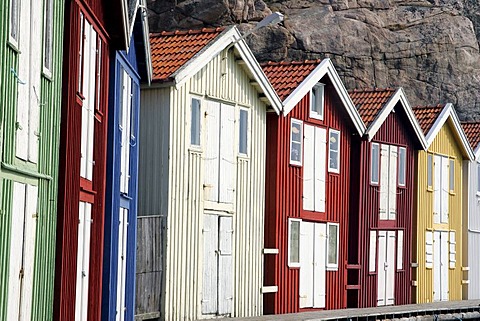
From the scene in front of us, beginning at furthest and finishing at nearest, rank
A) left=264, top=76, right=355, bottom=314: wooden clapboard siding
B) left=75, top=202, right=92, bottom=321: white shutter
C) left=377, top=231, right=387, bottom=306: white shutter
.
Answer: left=377, top=231, right=387, bottom=306: white shutter, left=264, top=76, right=355, bottom=314: wooden clapboard siding, left=75, top=202, right=92, bottom=321: white shutter

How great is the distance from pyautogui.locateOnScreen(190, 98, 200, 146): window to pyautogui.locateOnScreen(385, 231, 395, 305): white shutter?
11.4 m

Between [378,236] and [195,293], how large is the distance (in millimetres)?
10538

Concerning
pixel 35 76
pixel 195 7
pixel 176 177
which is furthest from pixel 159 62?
pixel 195 7

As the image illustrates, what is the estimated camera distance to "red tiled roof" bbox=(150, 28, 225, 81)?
2768 cm

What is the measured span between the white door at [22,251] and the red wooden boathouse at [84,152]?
1.60m

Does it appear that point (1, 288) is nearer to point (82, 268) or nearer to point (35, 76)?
point (35, 76)

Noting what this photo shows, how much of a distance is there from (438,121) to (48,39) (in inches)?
1059

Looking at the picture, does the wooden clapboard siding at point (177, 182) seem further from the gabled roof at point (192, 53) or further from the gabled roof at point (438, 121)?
the gabled roof at point (438, 121)

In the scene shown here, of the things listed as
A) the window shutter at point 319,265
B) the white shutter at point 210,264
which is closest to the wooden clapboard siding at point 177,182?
the white shutter at point 210,264

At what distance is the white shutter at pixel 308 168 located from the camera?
3278cm

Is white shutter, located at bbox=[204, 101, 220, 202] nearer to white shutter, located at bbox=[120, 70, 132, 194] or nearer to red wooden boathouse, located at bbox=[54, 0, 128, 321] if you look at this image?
white shutter, located at bbox=[120, 70, 132, 194]

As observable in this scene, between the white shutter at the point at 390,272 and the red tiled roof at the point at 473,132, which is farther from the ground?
the red tiled roof at the point at 473,132

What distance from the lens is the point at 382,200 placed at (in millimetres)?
37125

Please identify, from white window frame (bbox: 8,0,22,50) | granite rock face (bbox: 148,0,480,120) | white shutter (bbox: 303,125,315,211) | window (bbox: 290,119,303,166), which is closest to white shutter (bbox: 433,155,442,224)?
white shutter (bbox: 303,125,315,211)
